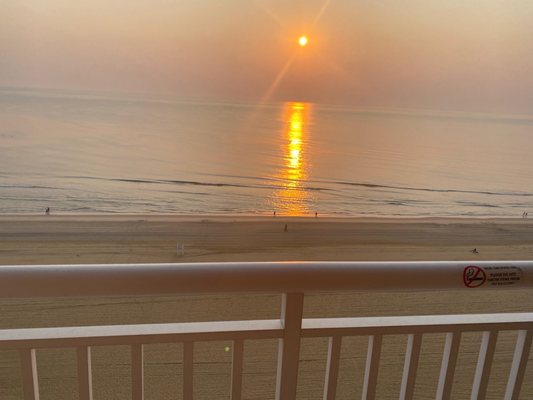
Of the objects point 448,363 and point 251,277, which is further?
point 448,363

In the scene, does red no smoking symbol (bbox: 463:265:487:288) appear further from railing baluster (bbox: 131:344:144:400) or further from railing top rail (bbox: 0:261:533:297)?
railing baluster (bbox: 131:344:144:400)

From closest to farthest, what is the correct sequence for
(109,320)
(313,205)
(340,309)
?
(109,320), (340,309), (313,205)

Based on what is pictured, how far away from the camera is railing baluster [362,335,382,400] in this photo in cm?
69

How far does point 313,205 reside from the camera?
8172mm

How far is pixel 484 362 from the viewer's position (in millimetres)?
749

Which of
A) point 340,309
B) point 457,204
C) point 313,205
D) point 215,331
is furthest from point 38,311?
point 457,204

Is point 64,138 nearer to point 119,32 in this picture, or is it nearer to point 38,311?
point 119,32

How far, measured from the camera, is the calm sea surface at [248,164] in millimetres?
8273

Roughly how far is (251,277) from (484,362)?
492 mm

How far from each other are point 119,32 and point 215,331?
12932 mm

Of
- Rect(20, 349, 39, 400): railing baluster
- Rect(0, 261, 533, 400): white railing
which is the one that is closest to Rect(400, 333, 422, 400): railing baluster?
Rect(0, 261, 533, 400): white railing

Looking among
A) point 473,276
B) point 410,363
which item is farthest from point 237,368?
point 473,276

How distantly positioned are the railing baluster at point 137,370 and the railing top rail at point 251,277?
0.40ft

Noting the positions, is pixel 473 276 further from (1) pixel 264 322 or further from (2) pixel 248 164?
(2) pixel 248 164
